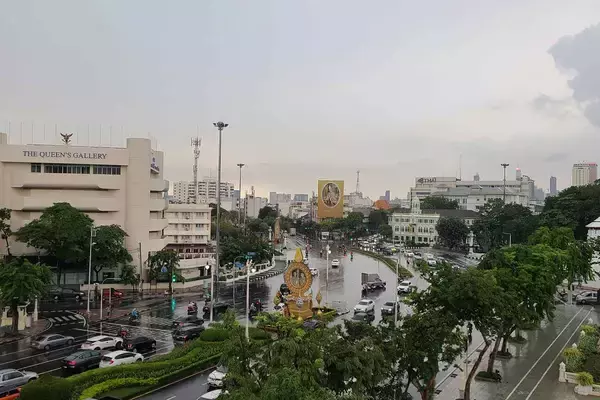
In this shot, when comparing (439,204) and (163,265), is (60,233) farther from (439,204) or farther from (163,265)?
(439,204)

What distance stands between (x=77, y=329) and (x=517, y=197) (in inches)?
5478

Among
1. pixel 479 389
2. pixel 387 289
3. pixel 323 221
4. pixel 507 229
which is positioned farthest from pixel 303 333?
pixel 323 221

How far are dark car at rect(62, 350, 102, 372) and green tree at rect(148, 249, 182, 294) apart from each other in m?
23.6

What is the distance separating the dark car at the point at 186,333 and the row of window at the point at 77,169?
2638 cm

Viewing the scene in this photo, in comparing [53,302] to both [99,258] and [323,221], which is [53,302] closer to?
[99,258]

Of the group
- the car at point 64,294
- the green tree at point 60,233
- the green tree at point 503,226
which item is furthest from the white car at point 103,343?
the green tree at point 503,226

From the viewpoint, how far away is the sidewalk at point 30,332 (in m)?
29.9

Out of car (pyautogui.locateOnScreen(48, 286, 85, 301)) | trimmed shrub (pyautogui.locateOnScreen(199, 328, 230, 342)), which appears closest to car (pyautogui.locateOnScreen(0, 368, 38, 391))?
trimmed shrub (pyautogui.locateOnScreen(199, 328, 230, 342))

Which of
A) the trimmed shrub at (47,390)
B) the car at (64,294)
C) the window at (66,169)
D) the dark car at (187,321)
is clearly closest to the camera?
the trimmed shrub at (47,390)

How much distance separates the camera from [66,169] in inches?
2014

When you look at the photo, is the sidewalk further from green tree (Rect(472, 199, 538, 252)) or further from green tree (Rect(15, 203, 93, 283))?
green tree (Rect(472, 199, 538, 252))

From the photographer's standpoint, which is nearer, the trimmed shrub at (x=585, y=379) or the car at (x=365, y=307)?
the trimmed shrub at (x=585, y=379)

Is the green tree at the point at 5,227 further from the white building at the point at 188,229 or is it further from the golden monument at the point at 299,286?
the golden monument at the point at 299,286

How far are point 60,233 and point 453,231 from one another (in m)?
73.6
